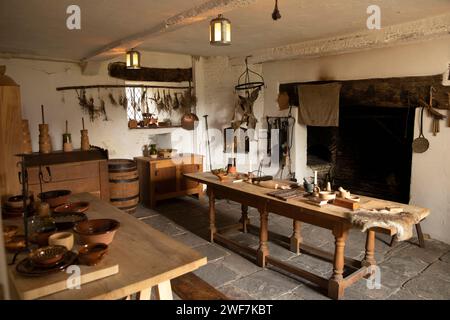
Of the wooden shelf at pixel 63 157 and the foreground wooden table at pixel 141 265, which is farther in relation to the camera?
the wooden shelf at pixel 63 157

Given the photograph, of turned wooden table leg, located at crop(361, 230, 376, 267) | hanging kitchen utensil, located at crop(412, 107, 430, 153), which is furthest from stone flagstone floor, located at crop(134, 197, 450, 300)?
hanging kitchen utensil, located at crop(412, 107, 430, 153)

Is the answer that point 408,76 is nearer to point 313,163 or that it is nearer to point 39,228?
point 313,163

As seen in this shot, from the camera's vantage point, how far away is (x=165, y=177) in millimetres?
6473

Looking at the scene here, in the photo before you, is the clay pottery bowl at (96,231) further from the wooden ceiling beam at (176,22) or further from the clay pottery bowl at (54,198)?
the wooden ceiling beam at (176,22)

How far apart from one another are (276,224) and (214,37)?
3342mm

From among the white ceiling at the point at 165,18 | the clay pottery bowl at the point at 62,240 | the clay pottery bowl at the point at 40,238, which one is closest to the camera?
the clay pottery bowl at the point at 62,240

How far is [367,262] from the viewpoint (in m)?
3.77

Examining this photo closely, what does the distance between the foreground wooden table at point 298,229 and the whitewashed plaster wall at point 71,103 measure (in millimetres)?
2261

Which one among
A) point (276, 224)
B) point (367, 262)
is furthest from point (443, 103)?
point (276, 224)

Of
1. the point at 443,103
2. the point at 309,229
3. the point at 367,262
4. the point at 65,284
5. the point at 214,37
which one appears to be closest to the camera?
the point at 65,284

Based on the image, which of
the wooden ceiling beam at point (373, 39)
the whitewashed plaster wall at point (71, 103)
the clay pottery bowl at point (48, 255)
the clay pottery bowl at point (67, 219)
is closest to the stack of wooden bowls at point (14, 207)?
the clay pottery bowl at point (67, 219)

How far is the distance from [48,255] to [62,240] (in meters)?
0.14

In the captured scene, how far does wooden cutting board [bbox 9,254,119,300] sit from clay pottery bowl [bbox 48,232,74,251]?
0.25m

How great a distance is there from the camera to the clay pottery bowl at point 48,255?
1.92m
